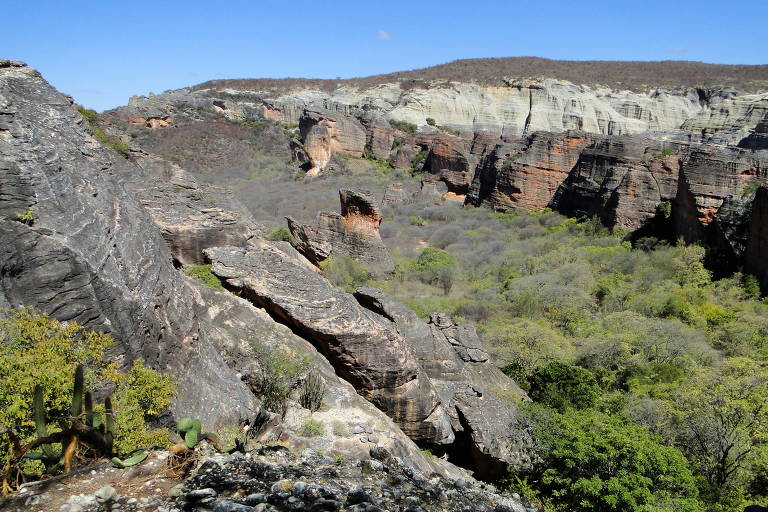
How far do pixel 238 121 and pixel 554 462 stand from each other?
61.4m

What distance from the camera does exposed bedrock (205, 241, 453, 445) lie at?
1030 centimetres

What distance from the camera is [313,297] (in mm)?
10883

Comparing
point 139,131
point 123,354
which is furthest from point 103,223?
point 139,131

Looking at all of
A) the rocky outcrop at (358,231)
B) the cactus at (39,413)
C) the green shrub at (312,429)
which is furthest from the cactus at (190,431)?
the rocky outcrop at (358,231)

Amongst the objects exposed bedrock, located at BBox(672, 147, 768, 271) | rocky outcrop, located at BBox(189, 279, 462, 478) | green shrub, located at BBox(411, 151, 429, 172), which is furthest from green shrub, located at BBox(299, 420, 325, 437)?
green shrub, located at BBox(411, 151, 429, 172)

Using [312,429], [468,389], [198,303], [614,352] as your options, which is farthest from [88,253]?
[614,352]

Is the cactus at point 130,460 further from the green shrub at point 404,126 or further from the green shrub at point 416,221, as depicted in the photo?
the green shrub at point 404,126

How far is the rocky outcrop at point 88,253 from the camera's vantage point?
18.7 ft

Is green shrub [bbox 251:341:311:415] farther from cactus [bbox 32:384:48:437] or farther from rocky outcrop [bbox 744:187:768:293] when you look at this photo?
rocky outcrop [bbox 744:187:768:293]

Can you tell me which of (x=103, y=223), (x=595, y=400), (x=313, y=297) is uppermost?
(x=103, y=223)

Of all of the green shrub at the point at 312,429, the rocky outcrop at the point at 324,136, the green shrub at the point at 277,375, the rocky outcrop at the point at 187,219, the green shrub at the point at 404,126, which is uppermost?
the green shrub at the point at 404,126

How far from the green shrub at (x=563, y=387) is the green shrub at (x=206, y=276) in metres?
8.66

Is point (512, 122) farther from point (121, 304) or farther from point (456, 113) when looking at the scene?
point (121, 304)

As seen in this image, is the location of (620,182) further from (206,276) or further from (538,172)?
(206,276)
